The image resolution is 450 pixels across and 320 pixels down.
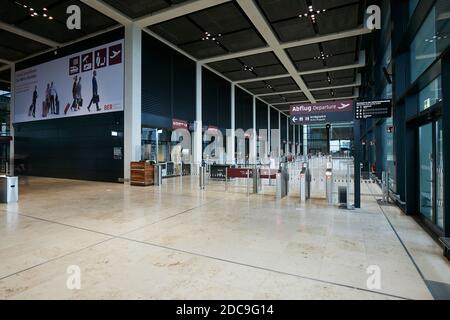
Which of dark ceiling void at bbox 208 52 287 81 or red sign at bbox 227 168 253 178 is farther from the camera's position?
dark ceiling void at bbox 208 52 287 81

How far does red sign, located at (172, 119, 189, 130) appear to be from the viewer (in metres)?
12.4

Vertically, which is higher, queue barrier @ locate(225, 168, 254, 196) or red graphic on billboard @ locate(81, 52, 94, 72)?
red graphic on billboard @ locate(81, 52, 94, 72)

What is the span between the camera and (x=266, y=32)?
10641 millimetres

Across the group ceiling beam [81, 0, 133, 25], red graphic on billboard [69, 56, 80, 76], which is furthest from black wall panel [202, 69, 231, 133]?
red graphic on billboard [69, 56, 80, 76]

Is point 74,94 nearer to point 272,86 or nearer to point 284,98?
point 272,86

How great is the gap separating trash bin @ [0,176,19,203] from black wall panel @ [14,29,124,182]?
13.8ft

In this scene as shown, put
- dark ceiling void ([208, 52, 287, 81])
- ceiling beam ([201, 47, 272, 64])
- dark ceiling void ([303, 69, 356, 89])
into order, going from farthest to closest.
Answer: dark ceiling void ([303, 69, 356, 89]) < dark ceiling void ([208, 52, 287, 81]) < ceiling beam ([201, 47, 272, 64])

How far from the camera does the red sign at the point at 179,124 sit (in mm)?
12359

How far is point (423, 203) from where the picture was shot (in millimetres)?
4812

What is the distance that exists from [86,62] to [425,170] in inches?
482

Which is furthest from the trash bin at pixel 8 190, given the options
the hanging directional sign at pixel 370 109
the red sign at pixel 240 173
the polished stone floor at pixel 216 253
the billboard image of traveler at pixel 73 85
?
the hanging directional sign at pixel 370 109

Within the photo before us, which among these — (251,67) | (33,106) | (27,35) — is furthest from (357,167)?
(33,106)

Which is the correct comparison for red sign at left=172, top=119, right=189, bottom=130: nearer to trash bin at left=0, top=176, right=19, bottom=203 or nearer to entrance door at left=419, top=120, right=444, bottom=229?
trash bin at left=0, top=176, right=19, bottom=203
